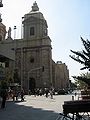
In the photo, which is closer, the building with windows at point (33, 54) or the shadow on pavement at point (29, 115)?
the shadow on pavement at point (29, 115)

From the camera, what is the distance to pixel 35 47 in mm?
82250

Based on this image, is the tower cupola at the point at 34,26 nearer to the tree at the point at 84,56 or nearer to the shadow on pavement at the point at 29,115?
the shadow on pavement at the point at 29,115

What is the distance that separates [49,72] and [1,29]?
29.4 meters

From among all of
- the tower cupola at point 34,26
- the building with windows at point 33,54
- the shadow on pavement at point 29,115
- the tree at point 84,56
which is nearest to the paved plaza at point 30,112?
the shadow on pavement at point 29,115

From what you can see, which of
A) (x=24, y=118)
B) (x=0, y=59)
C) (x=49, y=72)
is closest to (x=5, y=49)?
(x=0, y=59)

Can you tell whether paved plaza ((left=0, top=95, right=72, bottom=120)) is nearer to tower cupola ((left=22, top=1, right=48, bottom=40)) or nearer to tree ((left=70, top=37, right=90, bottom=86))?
tree ((left=70, top=37, right=90, bottom=86))

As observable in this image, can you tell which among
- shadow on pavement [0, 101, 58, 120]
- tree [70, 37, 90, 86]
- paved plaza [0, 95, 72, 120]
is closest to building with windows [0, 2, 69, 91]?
paved plaza [0, 95, 72, 120]

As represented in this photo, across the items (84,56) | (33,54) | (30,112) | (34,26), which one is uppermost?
(34,26)

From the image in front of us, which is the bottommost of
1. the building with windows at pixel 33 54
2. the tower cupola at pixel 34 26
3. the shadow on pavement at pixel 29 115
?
the shadow on pavement at pixel 29 115

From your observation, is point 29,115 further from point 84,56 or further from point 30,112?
point 84,56

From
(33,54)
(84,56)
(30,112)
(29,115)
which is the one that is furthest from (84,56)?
(33,54)

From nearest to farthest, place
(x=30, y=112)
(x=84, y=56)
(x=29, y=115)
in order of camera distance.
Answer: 1. (x=84, y=56)
2. (x=29, y=115)
3. (x=30, y=112)

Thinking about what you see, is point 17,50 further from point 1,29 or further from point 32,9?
point 1,29

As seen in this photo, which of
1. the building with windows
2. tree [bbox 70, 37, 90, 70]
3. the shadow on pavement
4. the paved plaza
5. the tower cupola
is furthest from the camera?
the tower cupola
